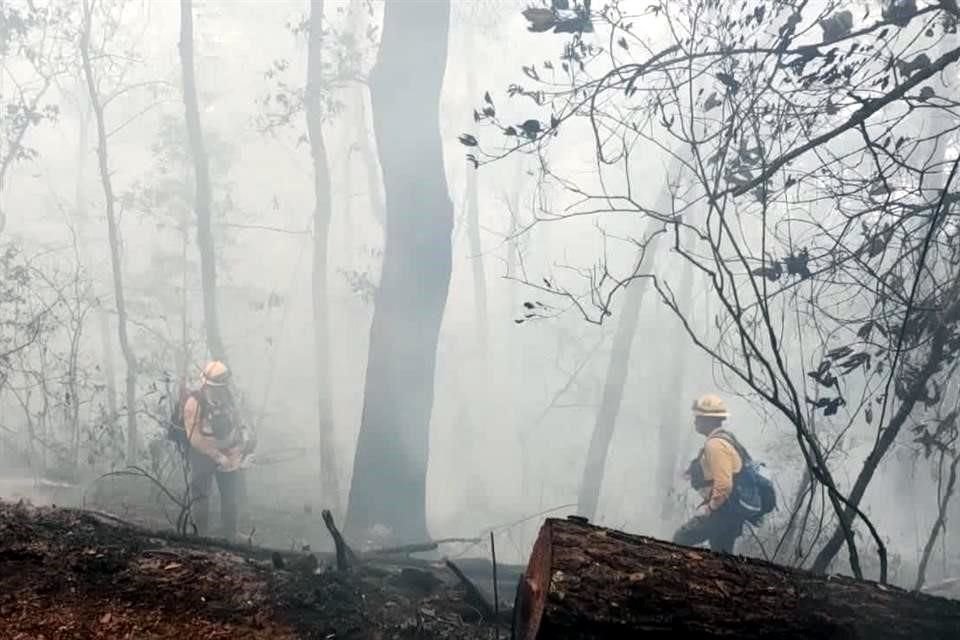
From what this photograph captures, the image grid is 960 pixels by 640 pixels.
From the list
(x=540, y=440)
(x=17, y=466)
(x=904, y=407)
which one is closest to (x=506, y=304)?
(x=540, y=440)

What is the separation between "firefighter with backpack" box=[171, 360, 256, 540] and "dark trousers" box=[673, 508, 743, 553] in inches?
168

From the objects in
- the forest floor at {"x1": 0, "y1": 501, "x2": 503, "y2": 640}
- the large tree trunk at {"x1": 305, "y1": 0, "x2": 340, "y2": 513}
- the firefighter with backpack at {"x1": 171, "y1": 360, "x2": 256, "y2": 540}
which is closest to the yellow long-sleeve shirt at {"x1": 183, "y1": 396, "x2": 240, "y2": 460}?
the firefighter with backpack at {"x1": 171, "y1": 360, "x2": 256, "y2": 540}

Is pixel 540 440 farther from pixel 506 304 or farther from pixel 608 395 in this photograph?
pixel 608 395

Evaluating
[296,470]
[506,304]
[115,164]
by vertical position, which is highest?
[115,164]

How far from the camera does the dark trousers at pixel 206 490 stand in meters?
7.43

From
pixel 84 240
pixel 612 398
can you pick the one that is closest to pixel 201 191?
pixel 612 398

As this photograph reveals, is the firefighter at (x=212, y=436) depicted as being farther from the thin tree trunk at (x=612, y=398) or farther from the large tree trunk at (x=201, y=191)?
the thin tree trunk at (x=612, y=398)

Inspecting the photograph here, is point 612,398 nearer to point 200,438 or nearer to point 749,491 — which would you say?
point 749,491

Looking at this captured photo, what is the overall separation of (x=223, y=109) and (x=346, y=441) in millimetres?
22222

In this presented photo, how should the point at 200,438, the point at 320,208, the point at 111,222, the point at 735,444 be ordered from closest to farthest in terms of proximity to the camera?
1. the point at 735,444
2. the point at 200,438
3. the point at 111,222
4. the point at 320,208

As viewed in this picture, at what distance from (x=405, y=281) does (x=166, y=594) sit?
19.4ft

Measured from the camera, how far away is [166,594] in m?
2.95

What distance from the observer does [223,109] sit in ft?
119

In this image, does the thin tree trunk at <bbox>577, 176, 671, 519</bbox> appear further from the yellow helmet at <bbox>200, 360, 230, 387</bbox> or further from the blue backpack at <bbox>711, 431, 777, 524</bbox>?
the yellow helmet at <bbox>200, 360, 230, 387</bbox>
